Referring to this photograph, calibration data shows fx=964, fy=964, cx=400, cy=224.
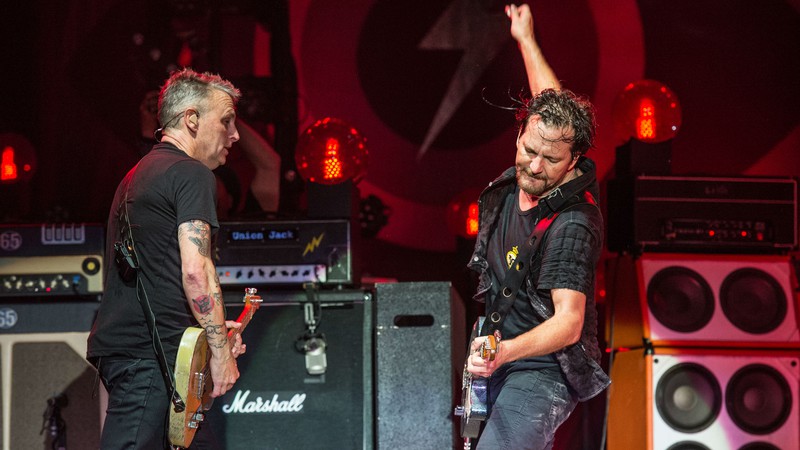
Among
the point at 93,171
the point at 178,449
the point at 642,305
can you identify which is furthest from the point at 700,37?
the point at 178,449

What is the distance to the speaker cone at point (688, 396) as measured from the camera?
4.61m

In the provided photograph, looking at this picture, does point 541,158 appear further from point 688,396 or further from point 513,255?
point 688,396

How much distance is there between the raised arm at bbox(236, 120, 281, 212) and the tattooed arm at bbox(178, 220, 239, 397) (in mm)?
2416

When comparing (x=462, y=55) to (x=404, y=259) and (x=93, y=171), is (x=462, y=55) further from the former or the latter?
(x=93, y=171)

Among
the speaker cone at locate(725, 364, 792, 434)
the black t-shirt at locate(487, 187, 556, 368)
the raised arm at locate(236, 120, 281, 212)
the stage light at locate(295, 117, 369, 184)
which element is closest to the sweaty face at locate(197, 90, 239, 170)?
the black t-shirt at locate(487, 187, 556, 368)

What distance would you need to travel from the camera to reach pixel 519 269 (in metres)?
3.14

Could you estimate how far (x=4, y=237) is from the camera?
4.82 meters

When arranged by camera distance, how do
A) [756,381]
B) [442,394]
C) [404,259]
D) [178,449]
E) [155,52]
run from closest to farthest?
[178,449]
[442,394]
[756,381]
[155,52]
[404,259]

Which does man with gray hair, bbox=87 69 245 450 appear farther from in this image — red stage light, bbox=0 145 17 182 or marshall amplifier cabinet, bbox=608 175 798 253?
red stage light, bbox=0 145 17 182

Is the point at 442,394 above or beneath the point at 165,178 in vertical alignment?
beneath

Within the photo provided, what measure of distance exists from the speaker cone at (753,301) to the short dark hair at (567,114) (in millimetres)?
1890

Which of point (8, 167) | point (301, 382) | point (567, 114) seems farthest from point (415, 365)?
point (8, 167)

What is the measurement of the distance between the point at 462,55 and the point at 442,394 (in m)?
2.63

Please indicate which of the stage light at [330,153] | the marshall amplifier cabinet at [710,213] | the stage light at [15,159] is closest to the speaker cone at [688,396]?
the marshall amplifier cabinet at [710,213]
